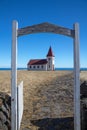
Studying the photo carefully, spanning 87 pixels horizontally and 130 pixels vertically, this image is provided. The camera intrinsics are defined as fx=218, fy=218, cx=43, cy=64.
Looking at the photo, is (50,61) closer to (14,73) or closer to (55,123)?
(55,123)

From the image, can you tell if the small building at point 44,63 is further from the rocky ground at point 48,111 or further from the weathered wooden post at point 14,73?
the weathered wooden post at point 14,73

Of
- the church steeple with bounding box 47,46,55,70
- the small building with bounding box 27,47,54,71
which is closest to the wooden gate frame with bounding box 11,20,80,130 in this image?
the church steeple with bounding box 47,46,55,70

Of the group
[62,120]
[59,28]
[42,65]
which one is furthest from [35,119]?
[42,65]

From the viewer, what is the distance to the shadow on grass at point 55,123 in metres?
7.85

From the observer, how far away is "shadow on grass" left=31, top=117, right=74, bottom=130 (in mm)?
7848

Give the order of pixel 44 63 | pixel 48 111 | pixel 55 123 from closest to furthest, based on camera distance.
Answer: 1. pixel 55 123
2. pixel 48 111
3. pixel 44 63

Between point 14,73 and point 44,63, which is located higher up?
point 44,63

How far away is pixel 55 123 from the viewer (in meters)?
8.31

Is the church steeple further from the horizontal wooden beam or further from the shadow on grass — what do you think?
the horizontal wooden beam

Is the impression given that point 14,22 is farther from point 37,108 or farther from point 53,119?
point 37,108

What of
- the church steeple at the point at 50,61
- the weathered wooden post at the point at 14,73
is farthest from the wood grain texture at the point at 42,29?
the church steeple at the point at 50,61

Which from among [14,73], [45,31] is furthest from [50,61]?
[14,73]

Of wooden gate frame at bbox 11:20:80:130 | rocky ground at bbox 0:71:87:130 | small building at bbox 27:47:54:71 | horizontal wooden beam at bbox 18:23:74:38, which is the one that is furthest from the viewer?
small building at bbox 27:47:54:71

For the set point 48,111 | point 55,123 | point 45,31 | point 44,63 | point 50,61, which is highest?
point 50,61
